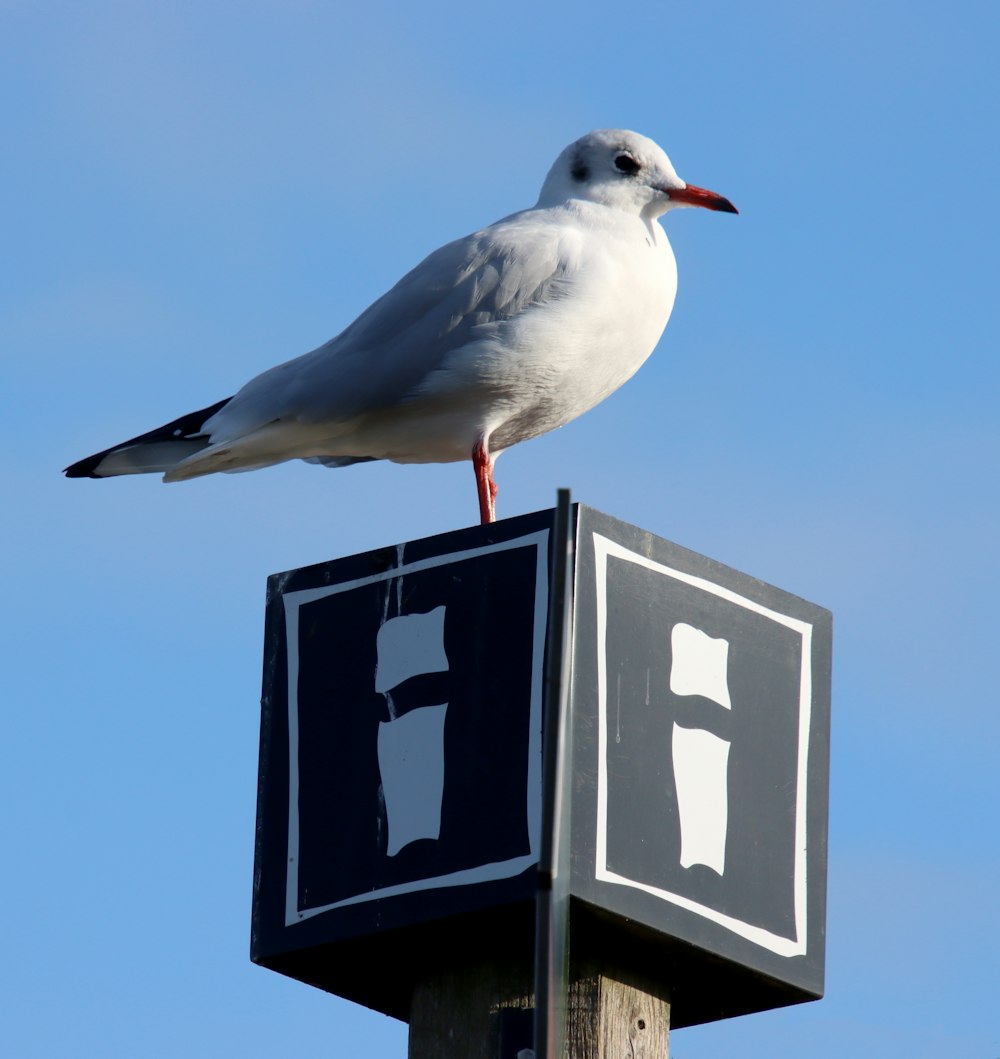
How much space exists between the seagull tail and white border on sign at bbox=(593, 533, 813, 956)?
2.84 metres

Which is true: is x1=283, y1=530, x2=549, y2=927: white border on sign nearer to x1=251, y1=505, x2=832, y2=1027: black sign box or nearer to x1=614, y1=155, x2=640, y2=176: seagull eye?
x1=251, y1=505, x2=832, y2=1027: black sign box

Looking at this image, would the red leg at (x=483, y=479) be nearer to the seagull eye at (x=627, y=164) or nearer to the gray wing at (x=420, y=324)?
the gray wing at (x=420, y=324)

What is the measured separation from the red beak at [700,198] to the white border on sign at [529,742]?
2996 mm

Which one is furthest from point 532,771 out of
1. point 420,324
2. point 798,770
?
point 420,324

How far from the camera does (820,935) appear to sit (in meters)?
5.34

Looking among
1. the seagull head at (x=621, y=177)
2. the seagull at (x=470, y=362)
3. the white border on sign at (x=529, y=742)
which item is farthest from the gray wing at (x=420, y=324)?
the white border on sign at (x=529, y=742)

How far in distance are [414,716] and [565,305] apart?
7.76 ft

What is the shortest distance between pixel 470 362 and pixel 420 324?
272mm

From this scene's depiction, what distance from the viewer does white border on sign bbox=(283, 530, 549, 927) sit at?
4906 mm

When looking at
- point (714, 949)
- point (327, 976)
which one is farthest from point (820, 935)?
point (327, 976)

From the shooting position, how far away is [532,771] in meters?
4.95

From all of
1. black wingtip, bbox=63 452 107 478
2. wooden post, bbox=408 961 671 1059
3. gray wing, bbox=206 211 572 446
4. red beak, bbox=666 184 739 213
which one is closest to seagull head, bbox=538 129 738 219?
red beak, bbox=666 184 739 213

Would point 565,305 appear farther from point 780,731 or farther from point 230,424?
point 780,731

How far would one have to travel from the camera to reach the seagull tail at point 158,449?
7.79m
